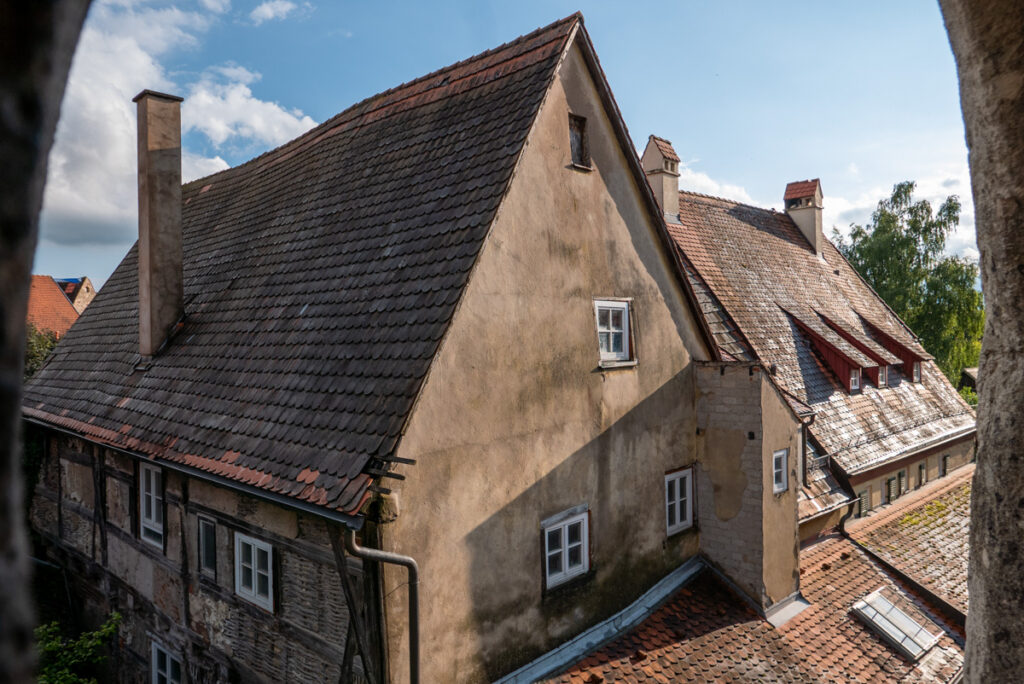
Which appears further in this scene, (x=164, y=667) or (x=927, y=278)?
(x=927, y=278)

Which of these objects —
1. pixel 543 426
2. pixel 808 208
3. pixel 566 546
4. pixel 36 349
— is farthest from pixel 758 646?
pixel 36 349

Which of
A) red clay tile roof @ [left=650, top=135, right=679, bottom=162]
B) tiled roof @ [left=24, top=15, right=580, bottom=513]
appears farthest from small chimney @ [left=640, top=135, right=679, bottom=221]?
tiled roof @ [left=24, top=15, right=580, bottom=513]

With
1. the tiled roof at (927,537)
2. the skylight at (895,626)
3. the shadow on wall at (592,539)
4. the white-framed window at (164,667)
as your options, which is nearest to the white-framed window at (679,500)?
the shadow on wall at (592,539)

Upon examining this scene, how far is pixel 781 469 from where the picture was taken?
10.2 m

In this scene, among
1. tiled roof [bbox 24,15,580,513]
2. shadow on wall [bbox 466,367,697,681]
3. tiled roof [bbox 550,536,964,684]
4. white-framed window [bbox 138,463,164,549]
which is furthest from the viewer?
white-framed window [bbox 138,463,164,549]

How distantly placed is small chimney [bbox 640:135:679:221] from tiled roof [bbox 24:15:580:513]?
7.23m

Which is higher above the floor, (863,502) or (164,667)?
(863,502)

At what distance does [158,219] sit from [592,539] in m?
7.81

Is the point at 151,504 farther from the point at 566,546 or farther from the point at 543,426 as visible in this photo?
the point at 566,546

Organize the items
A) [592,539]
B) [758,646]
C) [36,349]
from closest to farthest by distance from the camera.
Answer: [592,539]
[758,646]
[36,349]

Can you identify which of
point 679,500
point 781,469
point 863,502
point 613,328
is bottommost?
point 863,502

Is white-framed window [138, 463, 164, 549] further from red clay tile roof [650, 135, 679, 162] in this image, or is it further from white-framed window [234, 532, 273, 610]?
red clay tile roof [650, 135, 679, 162]

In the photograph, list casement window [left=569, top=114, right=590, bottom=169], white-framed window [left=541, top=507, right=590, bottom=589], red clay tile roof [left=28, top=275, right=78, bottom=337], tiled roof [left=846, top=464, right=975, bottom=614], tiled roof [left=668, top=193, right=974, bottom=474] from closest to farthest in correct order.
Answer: white-framed window [left=541, top=507, right=590, bottom=589], casement window [left=569, top=114, right=590, bottom=169], tiled roof [left=846, top=464, right=975, bottom=614], tiled roof [left=668, top=193, right=974, bottom=474], red clay tile roof [left=28, top=275, right=78, bottom=337]

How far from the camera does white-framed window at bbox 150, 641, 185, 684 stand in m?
8.68
